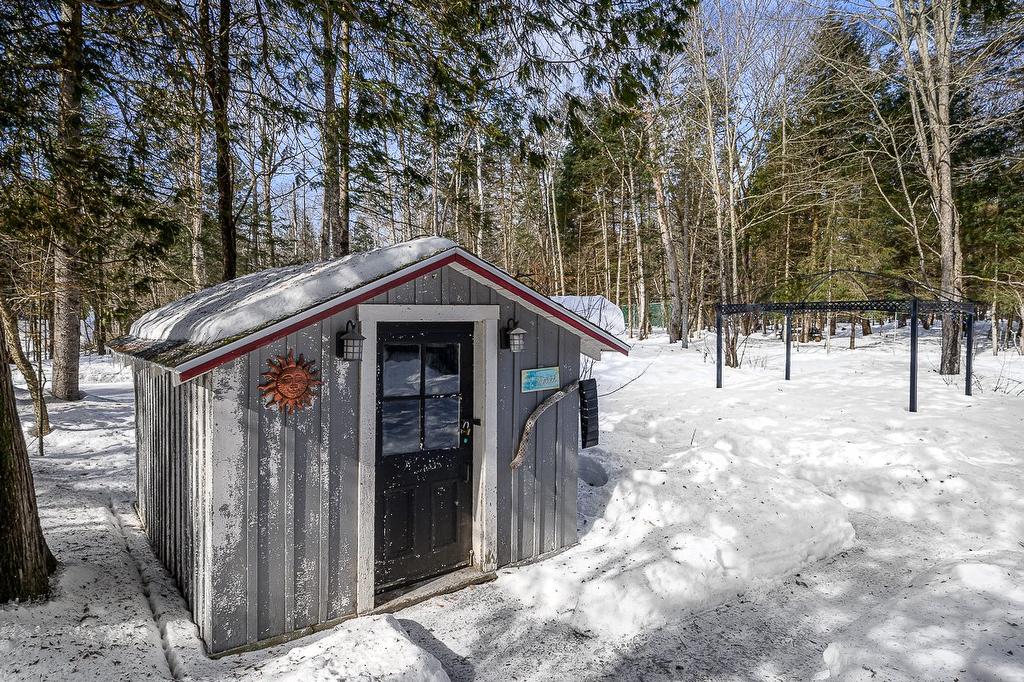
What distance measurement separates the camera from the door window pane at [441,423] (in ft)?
13.7

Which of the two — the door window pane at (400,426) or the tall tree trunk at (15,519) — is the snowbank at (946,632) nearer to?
the door window pane at (400,426)

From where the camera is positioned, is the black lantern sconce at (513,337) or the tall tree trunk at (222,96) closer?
the black lantern sconce at (513,337)

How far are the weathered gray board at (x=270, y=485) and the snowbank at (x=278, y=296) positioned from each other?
0.19 metres

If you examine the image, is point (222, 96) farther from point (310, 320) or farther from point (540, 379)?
point (540, 379)

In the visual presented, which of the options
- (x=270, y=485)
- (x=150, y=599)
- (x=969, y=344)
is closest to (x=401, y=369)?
(x=270, y=485)

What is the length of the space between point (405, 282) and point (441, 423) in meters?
1.17

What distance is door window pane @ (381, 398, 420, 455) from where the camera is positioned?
4.00 metres

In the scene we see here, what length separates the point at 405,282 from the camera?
12.6ft

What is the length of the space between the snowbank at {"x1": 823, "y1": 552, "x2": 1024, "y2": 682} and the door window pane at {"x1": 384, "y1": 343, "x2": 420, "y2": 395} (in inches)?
129

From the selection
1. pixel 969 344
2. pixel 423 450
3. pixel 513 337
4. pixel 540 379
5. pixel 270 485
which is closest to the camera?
pixel 270 485

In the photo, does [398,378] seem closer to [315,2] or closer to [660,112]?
[315,2]

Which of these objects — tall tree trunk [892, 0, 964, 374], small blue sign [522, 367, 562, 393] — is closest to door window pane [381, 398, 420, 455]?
small blue sign [522, 367, 562, 393]

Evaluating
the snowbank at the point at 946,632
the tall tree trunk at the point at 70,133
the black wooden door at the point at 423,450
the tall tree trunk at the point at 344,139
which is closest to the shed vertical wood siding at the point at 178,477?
the black wooden door at the point at 423,450

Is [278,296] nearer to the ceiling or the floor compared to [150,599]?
nearer to the ceiling
